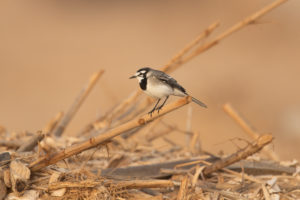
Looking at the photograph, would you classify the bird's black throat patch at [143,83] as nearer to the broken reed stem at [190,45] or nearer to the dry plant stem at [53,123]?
the broken reed stem at [190,45]

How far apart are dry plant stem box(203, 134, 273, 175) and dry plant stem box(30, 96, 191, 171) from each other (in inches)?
27.0

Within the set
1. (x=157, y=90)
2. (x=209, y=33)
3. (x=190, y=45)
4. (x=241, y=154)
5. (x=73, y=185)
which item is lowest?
(x=73, y=185)

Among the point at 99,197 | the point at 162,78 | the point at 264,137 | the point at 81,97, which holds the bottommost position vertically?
the point at 99,197

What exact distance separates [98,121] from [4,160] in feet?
6.71

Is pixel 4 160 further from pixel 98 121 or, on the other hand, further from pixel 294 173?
pixel 98 121

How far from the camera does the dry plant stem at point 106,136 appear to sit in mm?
1993

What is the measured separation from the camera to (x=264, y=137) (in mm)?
2512

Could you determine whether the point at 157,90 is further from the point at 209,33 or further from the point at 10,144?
the point at 209,33

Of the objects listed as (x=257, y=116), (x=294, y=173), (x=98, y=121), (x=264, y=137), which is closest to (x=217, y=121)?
(x=257, y=116)

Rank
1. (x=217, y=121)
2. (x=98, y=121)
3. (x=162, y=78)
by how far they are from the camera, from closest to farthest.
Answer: (x=162, y=78) → (x=98, y=121) → (x=217, y=121)

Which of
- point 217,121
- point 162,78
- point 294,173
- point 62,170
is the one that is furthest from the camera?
point 217,121

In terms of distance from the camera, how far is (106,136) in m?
2.09

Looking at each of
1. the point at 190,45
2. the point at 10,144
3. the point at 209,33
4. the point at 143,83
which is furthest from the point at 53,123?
the point at 143,83

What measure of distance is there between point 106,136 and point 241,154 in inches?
34.9
